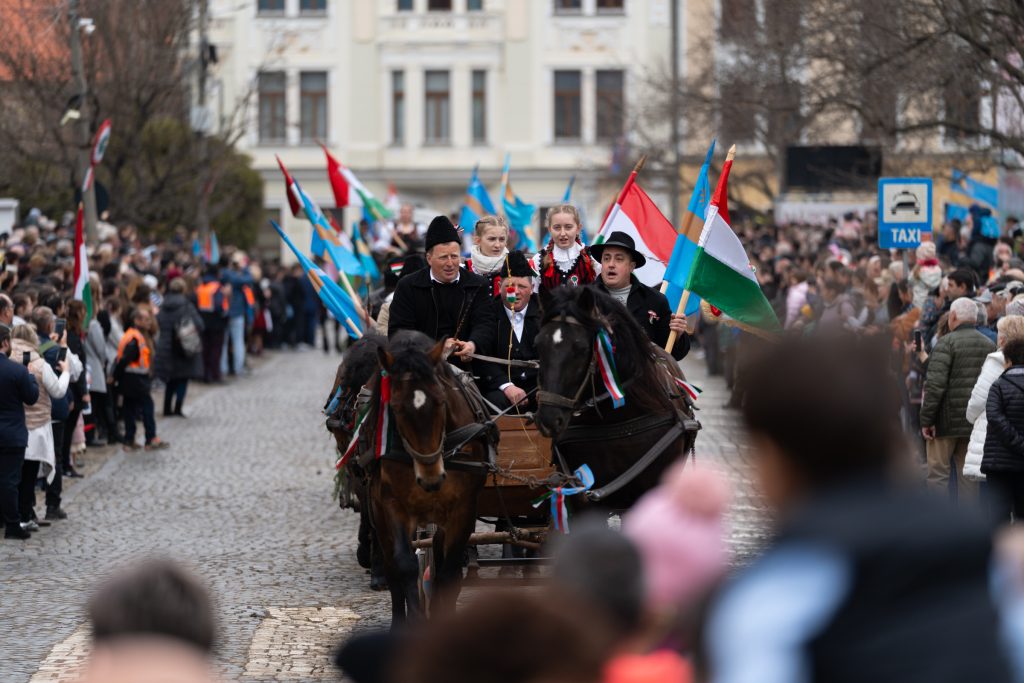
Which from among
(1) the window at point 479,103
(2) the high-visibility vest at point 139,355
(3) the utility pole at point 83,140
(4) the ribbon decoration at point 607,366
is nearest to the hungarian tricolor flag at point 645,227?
(4) the ribbon decoration at point 607,366

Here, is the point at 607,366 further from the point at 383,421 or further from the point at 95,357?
the point at 95,357

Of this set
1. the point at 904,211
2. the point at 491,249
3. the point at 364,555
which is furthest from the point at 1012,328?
the point at 904,211

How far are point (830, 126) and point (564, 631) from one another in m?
36.3

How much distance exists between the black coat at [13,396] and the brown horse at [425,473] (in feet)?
15.4

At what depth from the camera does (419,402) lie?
862 centimetres

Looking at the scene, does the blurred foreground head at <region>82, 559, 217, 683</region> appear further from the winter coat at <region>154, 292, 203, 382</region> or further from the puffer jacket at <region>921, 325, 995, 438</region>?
the winter coat at <region>154, 292, 203, 382</region>

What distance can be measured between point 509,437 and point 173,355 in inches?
557

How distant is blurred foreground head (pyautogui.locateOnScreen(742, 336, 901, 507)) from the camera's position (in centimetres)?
301

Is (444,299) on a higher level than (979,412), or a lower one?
higher

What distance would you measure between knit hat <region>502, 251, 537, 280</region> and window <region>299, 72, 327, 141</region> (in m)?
53.3

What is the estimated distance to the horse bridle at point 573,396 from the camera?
854 cm

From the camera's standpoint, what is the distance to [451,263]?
10023mm

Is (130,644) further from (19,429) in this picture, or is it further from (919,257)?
(919,257)

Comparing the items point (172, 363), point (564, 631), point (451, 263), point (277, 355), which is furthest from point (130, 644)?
point (277, 355)
